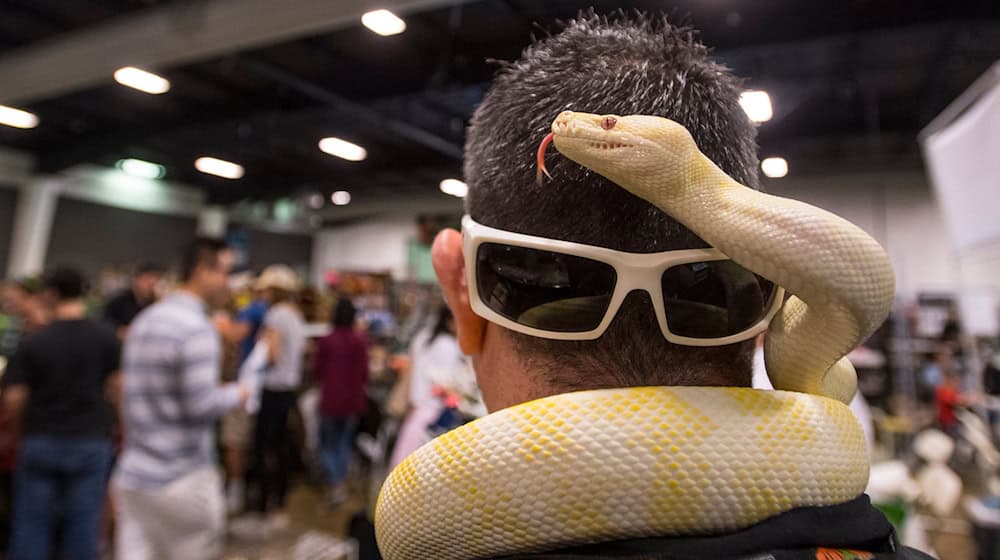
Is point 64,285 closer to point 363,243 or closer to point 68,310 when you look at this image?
point 68,310

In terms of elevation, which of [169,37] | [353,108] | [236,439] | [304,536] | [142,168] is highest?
[142,168]

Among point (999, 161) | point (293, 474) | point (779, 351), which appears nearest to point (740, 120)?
point (779, 351)

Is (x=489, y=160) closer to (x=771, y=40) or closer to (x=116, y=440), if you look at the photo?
(x=771, y=40)

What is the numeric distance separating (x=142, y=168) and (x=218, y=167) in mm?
2403

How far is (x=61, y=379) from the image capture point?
2.52 meters

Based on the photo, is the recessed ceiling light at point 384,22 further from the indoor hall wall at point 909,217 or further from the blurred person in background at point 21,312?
the indoor hall wall at point 909,217

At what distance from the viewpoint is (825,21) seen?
10.6ft

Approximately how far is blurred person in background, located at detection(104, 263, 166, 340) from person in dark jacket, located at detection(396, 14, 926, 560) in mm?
4269

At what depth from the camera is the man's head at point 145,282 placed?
409 cm

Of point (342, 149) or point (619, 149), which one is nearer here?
point (619, 149)

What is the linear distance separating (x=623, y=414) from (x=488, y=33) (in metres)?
1.56

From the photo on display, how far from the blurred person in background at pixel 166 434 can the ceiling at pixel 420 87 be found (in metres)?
1.49

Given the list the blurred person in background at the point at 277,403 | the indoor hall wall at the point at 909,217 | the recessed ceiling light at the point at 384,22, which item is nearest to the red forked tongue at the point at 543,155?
the recessed ceiling light at the point at 384,22

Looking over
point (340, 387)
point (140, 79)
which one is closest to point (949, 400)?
point (340, 387)
